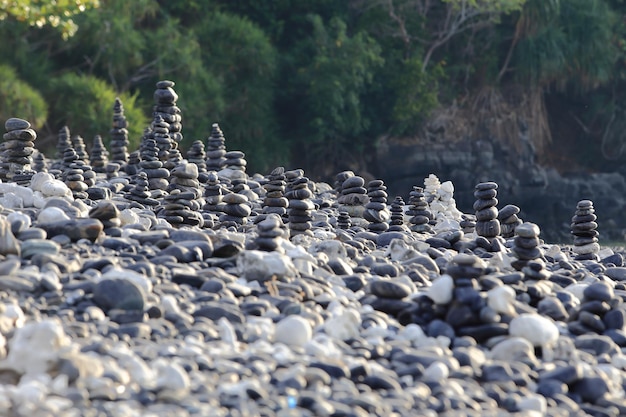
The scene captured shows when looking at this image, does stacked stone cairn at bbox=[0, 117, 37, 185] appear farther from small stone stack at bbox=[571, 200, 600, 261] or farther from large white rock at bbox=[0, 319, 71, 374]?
large white rock at bbox=[0, 319, 71, 374]

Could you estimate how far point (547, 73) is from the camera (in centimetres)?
2527

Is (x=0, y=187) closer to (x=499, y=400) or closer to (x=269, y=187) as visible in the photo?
(x=269, y=187)

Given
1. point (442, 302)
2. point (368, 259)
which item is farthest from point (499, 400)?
point (368, 259)

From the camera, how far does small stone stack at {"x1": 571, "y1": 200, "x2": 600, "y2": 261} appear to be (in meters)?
8.38

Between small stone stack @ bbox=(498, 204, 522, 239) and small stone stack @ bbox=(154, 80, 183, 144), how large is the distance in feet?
11.1

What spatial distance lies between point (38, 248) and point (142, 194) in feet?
11.8

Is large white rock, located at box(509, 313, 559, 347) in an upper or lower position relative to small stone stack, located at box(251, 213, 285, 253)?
upper

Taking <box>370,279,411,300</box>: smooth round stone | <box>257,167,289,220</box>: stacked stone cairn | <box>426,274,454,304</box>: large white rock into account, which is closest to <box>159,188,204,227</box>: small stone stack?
Result: <box>257,167,289,220</box>: stacked stone cairn

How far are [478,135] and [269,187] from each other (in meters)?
17.5

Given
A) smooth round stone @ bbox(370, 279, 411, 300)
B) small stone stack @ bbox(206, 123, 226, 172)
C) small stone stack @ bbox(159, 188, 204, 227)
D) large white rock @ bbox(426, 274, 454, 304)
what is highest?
large white rock @ bbox(426, 274, 454, 304)

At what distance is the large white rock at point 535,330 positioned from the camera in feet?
15.1

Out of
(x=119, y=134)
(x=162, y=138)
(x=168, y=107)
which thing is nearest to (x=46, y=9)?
(x=119, y=134)

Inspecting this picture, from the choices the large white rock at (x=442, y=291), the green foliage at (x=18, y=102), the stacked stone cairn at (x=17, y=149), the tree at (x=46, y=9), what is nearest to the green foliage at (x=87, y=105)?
the green foliage at (x=18, y=102)

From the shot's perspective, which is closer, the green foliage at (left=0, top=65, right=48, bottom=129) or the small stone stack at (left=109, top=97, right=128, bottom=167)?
the small stone stack at (left=109, top=97, right=128, bottom=167)
